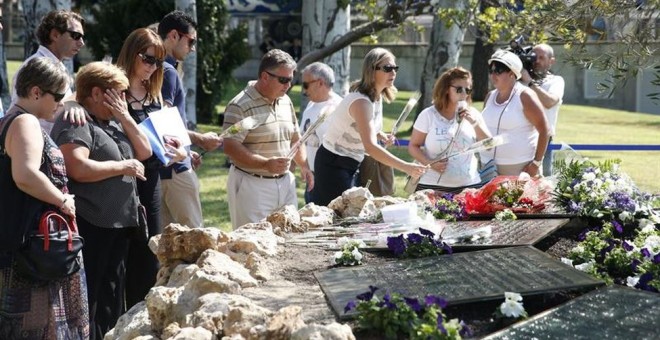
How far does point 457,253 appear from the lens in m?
4.91

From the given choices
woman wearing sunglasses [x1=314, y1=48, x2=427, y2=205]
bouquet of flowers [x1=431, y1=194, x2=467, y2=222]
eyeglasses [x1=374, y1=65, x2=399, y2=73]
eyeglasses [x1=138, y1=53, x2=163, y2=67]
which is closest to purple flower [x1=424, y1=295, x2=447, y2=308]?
bouquet of flowers [x1=431, y1=194, x2=467, y2=222]

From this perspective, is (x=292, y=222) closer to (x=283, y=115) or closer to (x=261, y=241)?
(x=261, y=241)

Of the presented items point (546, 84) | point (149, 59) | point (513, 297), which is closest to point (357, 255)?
point (513, 297)

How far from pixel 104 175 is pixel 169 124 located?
33.4 inches

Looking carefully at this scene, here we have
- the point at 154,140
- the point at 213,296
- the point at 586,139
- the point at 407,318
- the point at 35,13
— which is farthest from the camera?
the point at 586,139

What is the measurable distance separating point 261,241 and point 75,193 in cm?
108

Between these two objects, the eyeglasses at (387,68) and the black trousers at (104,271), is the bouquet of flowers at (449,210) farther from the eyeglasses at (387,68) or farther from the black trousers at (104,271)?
the black trousers at (104,271)

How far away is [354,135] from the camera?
24.8ft

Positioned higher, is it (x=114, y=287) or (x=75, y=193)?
(x=75, y=193)

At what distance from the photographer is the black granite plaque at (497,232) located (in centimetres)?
513

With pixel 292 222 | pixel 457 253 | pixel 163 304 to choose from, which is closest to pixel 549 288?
pixel 457 253

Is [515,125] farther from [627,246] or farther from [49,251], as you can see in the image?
[49,251]

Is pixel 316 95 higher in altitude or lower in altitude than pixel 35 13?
lower

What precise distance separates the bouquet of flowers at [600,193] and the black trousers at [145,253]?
2.33 meters
